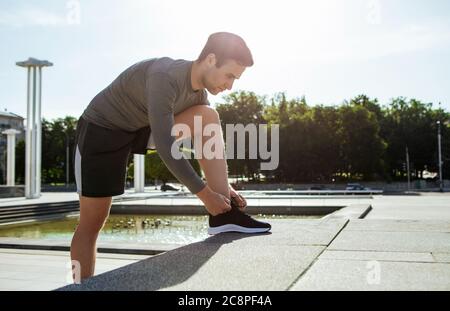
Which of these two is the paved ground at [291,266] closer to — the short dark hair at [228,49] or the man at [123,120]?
the man at [123,120]

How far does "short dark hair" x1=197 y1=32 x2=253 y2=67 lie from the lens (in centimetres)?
234

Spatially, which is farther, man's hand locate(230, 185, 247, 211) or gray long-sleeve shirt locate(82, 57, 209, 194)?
man's hand locate(230, 185, 247, 211)

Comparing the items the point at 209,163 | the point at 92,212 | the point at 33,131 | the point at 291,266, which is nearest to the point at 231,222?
the point at 209,163

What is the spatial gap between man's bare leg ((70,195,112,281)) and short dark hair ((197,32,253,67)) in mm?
930

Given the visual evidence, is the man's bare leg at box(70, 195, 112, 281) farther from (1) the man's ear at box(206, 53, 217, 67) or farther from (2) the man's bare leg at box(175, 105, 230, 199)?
(1) the man's ear at box(206, 53, 217, 67)

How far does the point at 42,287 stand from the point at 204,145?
10.2ft

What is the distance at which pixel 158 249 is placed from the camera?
6.69m

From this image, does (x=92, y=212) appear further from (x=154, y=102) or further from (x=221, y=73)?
(x=221, y=73)

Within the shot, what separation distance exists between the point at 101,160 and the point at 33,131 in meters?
23.8

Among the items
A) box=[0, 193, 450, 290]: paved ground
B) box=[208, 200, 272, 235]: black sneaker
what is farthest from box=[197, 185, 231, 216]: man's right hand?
box=[208, 200, 272, 235]: black sneaker

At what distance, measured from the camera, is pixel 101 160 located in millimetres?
2387

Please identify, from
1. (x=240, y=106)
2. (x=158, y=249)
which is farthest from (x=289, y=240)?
(x=240, y=106)

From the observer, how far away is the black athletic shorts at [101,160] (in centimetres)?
237
